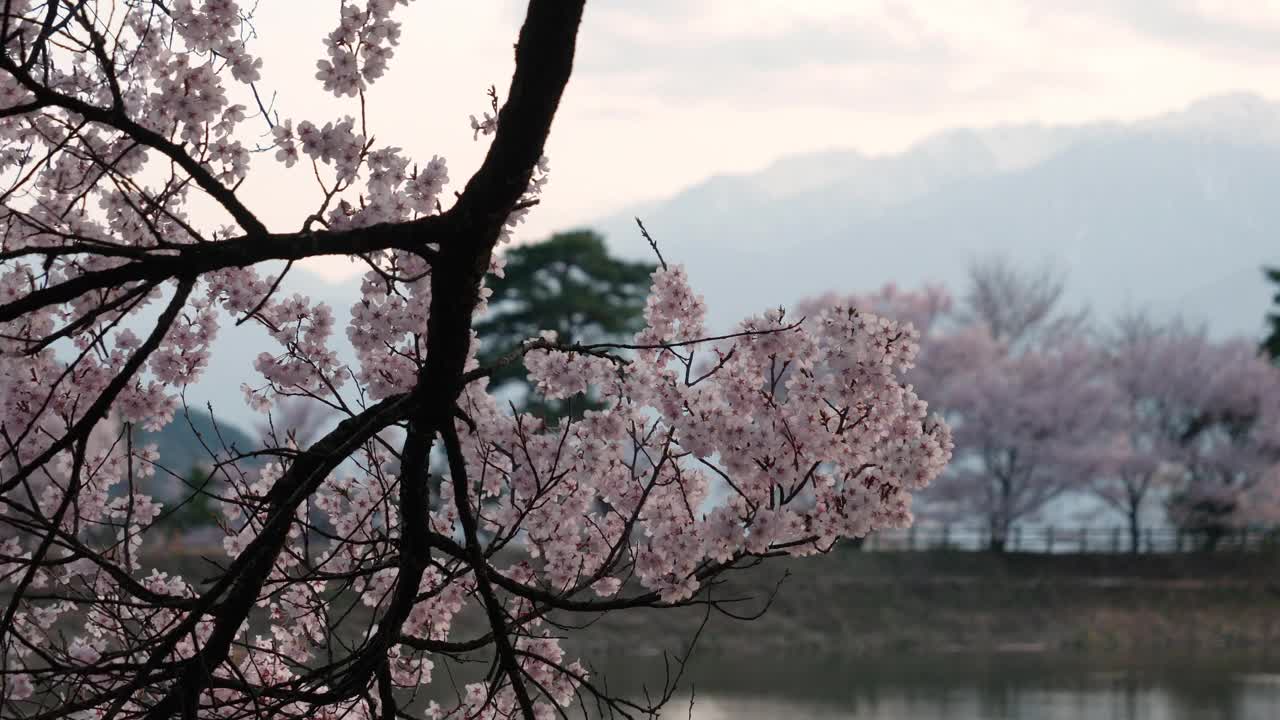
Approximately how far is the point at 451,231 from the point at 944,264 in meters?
195

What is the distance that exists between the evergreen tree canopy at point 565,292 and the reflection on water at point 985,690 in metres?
8.37

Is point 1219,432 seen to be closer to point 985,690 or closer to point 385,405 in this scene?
point 985,690

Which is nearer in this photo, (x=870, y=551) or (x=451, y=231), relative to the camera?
(x=451, y=231)

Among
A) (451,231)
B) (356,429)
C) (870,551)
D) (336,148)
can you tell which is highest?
(870,551)

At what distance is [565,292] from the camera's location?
28.3 metres

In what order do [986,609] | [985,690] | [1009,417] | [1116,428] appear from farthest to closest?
1. [1116,428]
2. [1009,417]
3. [986,609]
4. [985,690]

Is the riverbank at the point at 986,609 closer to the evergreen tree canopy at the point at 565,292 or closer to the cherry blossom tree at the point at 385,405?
the evergreen tree canopy at the point at 565,292

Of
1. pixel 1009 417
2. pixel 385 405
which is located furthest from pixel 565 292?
pixel 385 405

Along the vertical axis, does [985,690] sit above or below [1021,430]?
below

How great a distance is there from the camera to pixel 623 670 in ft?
67.1

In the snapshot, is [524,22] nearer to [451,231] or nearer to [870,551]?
[451,231]

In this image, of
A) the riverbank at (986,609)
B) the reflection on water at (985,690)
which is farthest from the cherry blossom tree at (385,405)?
the riverbank at (986,609)

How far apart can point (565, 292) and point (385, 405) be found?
24.9 meters

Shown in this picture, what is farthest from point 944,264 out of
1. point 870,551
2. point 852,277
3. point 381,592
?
point 381,592
